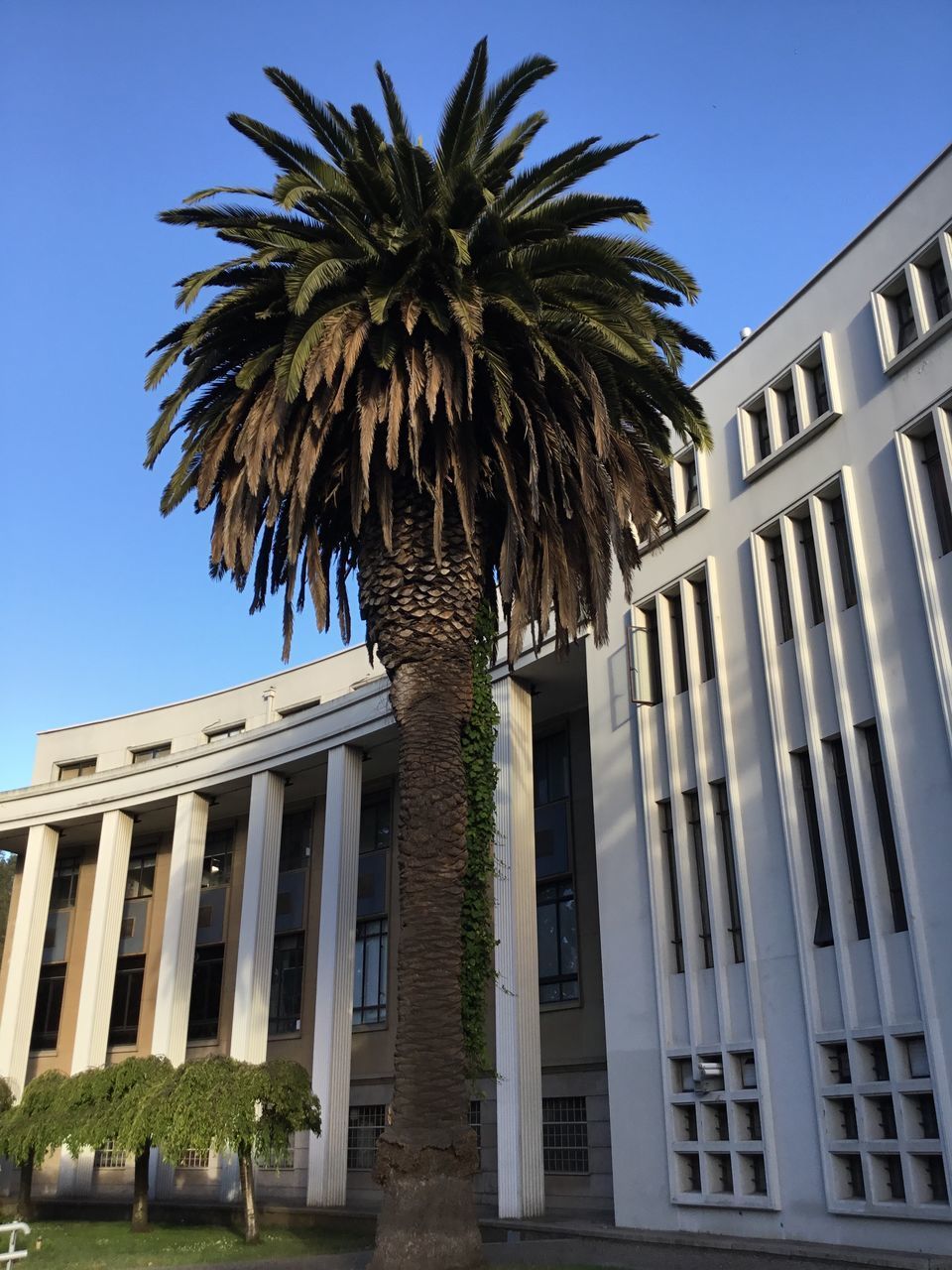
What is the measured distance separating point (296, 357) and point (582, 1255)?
14139 mm

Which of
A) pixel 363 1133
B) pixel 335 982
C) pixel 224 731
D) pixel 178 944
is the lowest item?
pixel 363 1133

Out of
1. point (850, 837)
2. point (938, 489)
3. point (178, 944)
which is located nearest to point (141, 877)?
point (178, 944)

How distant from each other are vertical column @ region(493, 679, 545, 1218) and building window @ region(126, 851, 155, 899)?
19.6m

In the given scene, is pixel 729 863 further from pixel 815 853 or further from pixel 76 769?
pixel 76 769

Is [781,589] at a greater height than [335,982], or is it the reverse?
[781,589]

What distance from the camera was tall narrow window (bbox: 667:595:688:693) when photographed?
22078mm

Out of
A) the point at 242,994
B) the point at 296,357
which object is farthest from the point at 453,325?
the point at 242,994

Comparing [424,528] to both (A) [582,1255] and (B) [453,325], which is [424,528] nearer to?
(B) [453,325]

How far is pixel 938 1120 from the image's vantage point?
14891 mm

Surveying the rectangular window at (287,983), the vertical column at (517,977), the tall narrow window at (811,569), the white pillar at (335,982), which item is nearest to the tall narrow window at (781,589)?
the tall narrow window at (811,569)

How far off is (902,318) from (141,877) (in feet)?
107

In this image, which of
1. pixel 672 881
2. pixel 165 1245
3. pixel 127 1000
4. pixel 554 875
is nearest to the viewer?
pixel 672 881

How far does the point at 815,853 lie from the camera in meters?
18.1

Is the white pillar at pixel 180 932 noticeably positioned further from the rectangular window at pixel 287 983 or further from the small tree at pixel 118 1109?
the small tree at pixel 118 1109
